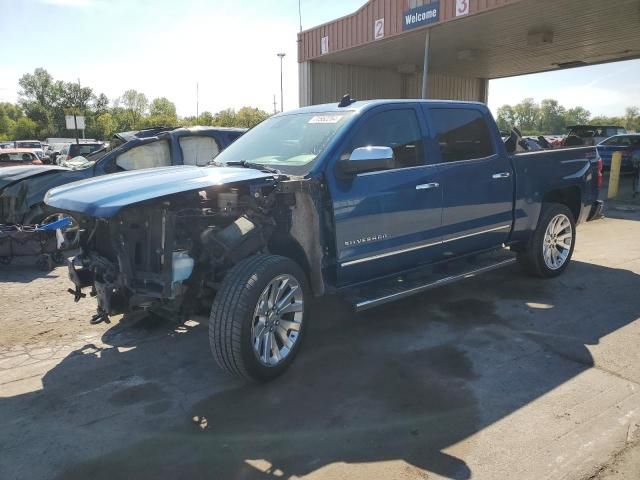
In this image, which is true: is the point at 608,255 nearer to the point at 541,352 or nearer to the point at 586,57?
the point at 541,352

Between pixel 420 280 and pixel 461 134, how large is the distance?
1535 mm

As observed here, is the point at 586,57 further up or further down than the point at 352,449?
further up

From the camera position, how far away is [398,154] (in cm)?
445

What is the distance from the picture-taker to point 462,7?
12.2 metres

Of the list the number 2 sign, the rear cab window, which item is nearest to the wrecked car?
the number 2 sign

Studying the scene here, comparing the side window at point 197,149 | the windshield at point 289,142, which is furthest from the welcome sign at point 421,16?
the windshield at point 289,142

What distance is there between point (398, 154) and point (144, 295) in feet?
7.87

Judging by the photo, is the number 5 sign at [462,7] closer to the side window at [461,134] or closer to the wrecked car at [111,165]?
the wrecked car at [111,165]

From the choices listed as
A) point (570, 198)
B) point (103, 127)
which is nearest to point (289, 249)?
point (570, 198)

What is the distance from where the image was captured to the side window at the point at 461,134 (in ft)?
15.8

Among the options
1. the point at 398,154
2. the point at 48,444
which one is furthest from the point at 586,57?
the point at 48,444

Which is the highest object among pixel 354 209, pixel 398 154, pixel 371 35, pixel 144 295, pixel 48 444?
pixel 371 35

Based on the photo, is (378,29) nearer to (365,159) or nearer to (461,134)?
(461,134)

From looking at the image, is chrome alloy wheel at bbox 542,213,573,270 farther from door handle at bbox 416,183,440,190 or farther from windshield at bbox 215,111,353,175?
windshield at bbox 215,111,353,175
